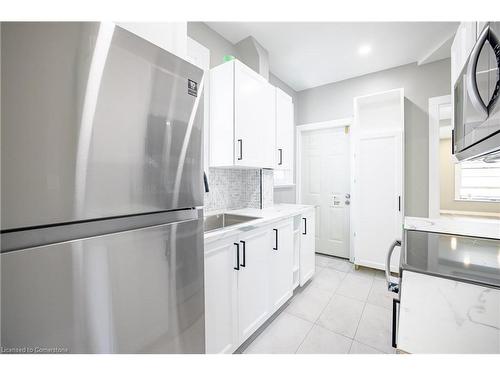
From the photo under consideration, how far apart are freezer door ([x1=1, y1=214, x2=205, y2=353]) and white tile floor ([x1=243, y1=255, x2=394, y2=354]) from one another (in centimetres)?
110

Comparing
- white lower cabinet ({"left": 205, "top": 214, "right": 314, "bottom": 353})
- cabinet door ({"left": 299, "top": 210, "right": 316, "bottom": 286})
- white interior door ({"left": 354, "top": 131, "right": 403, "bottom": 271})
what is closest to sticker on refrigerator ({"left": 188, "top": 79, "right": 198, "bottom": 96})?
white lower cabinet ({"left": 205, "top": 214, "right": 314, "bottom": 353})

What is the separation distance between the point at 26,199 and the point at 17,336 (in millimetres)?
301

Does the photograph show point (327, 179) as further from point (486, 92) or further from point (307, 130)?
point (486, 92)

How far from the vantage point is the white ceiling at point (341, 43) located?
6.67 ft

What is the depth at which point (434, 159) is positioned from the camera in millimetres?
2562

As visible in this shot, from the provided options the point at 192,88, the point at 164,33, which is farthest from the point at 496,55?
the point at 164,33

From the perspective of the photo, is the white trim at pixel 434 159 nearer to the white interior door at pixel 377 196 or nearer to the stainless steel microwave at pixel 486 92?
the white interior door at pixel 377 196

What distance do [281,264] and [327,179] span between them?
200cm

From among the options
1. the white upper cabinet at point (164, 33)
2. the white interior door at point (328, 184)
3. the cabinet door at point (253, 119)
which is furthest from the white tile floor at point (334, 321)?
the white upper cabinet at point (164, 33)

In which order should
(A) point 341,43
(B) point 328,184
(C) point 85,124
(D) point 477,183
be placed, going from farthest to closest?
(D) point 477,183, (B) point 328,184, (A) point 341,43, (C) point 85,124

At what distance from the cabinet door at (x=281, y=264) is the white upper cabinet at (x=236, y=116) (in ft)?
2.28
